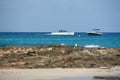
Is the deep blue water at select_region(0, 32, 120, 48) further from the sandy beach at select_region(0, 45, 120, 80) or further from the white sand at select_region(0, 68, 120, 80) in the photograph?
the white sand at select_region(0, 68, 120, 80)

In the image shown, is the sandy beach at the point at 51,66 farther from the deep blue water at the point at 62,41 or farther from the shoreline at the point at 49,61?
the deep blue water at the point at 62,41

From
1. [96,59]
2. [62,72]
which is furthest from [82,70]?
[96,59]

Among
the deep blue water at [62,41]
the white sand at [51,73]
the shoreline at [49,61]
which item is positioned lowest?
the deep blue water at [62,41]

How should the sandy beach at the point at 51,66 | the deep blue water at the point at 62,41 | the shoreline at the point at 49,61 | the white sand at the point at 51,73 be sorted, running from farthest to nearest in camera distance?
1. the deep blue water at the point at 62,41
2. the shoreline at the point at 49,61
3. the sandy beach at the point at 51,66
4. the white sand at the point at 51,73

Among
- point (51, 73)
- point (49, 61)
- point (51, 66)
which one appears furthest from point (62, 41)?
point (51, 73)

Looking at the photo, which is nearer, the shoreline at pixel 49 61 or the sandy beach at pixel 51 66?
the sandy beach at pixel 51 66

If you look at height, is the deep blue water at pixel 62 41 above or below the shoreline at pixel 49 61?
below

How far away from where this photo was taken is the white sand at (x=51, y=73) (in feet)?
68.0

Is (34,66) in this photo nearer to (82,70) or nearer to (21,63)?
(21,63)

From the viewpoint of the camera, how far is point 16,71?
23188 mm

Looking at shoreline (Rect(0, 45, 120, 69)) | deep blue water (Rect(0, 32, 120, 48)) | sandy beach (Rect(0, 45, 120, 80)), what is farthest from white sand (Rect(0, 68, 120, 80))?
deep blue water (Rect(0, 32, 120, 48))

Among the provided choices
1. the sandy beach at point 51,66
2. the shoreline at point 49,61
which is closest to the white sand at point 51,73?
the sandy beach at point 51,66

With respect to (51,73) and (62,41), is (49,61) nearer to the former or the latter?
(51,73)

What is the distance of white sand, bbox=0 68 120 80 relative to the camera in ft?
68.0
